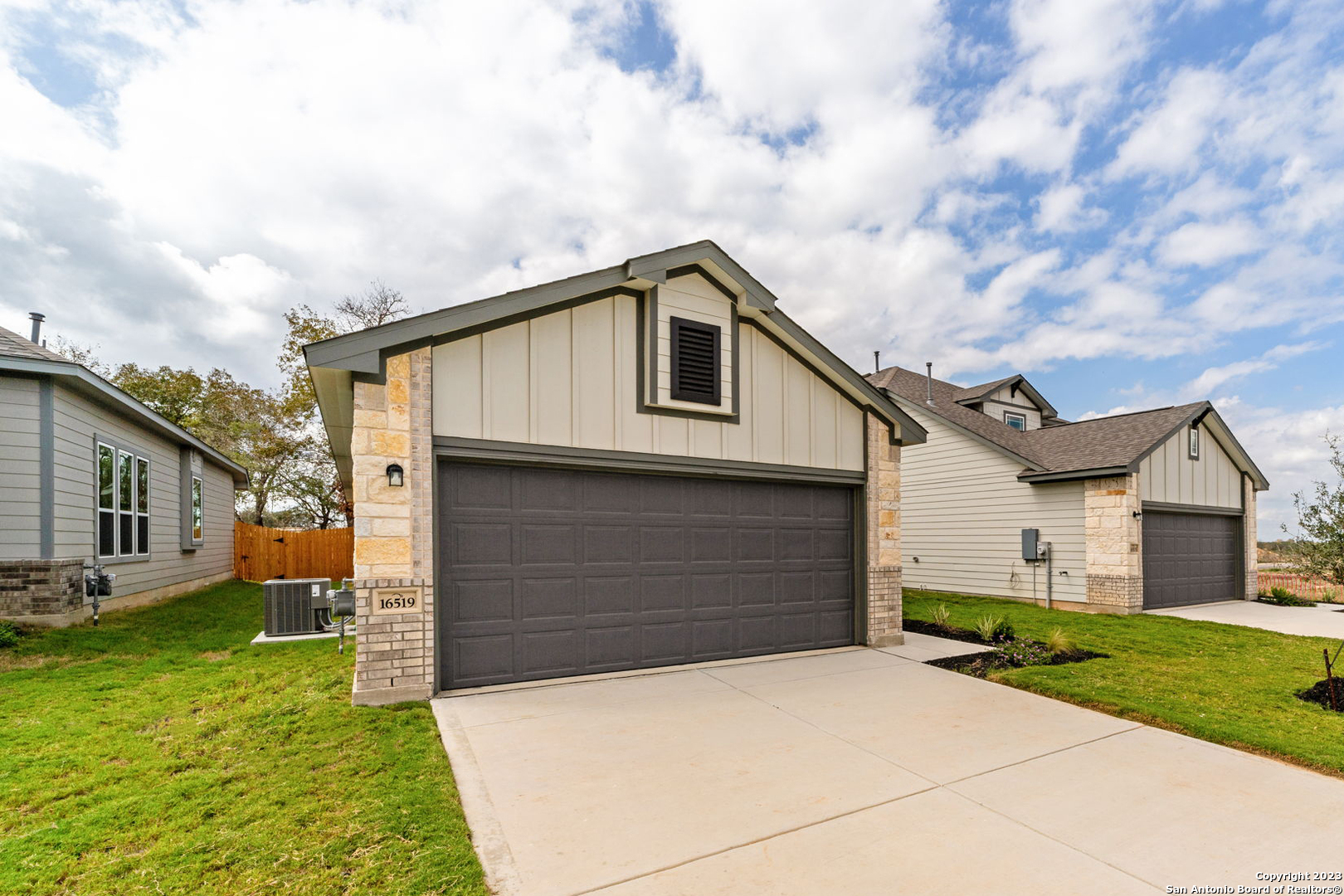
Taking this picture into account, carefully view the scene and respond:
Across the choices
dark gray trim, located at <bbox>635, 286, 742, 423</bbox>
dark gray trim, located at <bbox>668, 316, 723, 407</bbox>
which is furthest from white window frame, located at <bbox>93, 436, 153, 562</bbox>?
dark gray trim, located at <bbox>668, 316, 723, 407</bbox>

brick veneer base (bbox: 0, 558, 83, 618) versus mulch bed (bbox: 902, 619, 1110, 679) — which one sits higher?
brick veneer base (bbox: 0, 558, 83, 618)

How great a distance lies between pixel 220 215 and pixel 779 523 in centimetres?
1391

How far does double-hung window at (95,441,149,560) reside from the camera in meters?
9.73

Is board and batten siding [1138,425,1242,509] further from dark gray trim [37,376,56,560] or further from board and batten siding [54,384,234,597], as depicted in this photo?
board and batten siding [54,384,234,597]

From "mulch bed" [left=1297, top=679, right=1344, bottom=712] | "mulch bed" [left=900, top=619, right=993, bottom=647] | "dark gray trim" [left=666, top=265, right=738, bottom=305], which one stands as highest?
"dark gray trim" [left=666, top=265, right=738, bottom=305]

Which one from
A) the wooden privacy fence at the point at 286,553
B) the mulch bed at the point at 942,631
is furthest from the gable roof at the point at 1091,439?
the wooden privacy fence at the point at 286,553

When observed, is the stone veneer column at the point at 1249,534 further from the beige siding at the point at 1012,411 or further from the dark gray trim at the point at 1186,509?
the beige siding at the point at 1012,411

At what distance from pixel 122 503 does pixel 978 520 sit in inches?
697

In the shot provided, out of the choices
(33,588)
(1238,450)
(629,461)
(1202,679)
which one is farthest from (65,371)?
(1238,450)

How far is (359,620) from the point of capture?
536 cm

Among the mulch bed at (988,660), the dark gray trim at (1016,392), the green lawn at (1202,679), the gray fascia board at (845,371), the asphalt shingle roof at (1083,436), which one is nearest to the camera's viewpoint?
the green lawn at (1202,679)

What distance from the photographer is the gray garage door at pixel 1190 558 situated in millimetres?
13062

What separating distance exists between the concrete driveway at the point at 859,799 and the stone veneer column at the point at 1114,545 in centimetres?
817

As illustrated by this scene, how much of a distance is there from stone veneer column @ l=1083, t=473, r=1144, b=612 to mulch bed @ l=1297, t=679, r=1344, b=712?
587 cm
